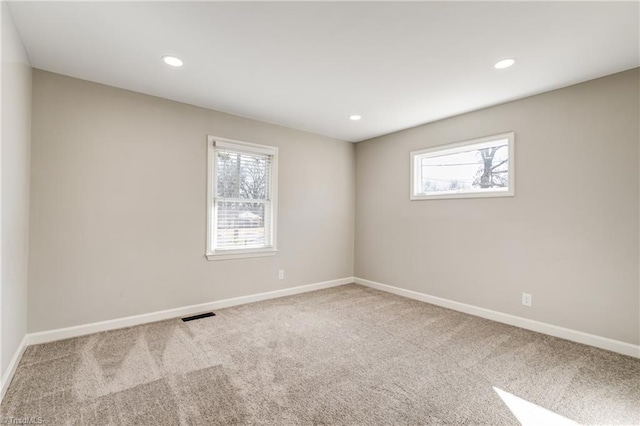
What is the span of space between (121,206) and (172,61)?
1569 millimetres

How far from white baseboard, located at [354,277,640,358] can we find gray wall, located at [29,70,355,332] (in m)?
2.13

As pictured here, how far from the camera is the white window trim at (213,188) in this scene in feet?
12.2

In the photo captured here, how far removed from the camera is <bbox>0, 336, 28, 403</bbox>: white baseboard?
76.7 inches

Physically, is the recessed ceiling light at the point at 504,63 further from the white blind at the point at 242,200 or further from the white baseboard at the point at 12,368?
the white baseboard at the point at 12,368

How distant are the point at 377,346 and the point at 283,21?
2.75 meters

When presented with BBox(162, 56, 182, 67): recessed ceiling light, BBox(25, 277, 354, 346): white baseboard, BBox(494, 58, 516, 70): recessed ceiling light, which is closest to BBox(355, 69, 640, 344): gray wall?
BBox(494, 58, 516, 70): recessed ceiling light

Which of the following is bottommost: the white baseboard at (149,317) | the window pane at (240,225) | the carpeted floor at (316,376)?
the carpeted floor at (316,376)

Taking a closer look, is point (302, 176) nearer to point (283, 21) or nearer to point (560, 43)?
point (283, 21)

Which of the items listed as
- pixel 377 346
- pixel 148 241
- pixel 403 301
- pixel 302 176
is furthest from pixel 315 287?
pixel 148 241

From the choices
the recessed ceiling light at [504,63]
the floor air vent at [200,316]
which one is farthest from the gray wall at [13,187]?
the recessed ceiling light at [504,63]

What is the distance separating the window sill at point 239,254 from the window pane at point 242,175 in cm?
73

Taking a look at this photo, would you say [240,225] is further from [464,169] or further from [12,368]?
[464,169]

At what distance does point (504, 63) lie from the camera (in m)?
2.55

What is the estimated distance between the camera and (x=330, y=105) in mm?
3578
